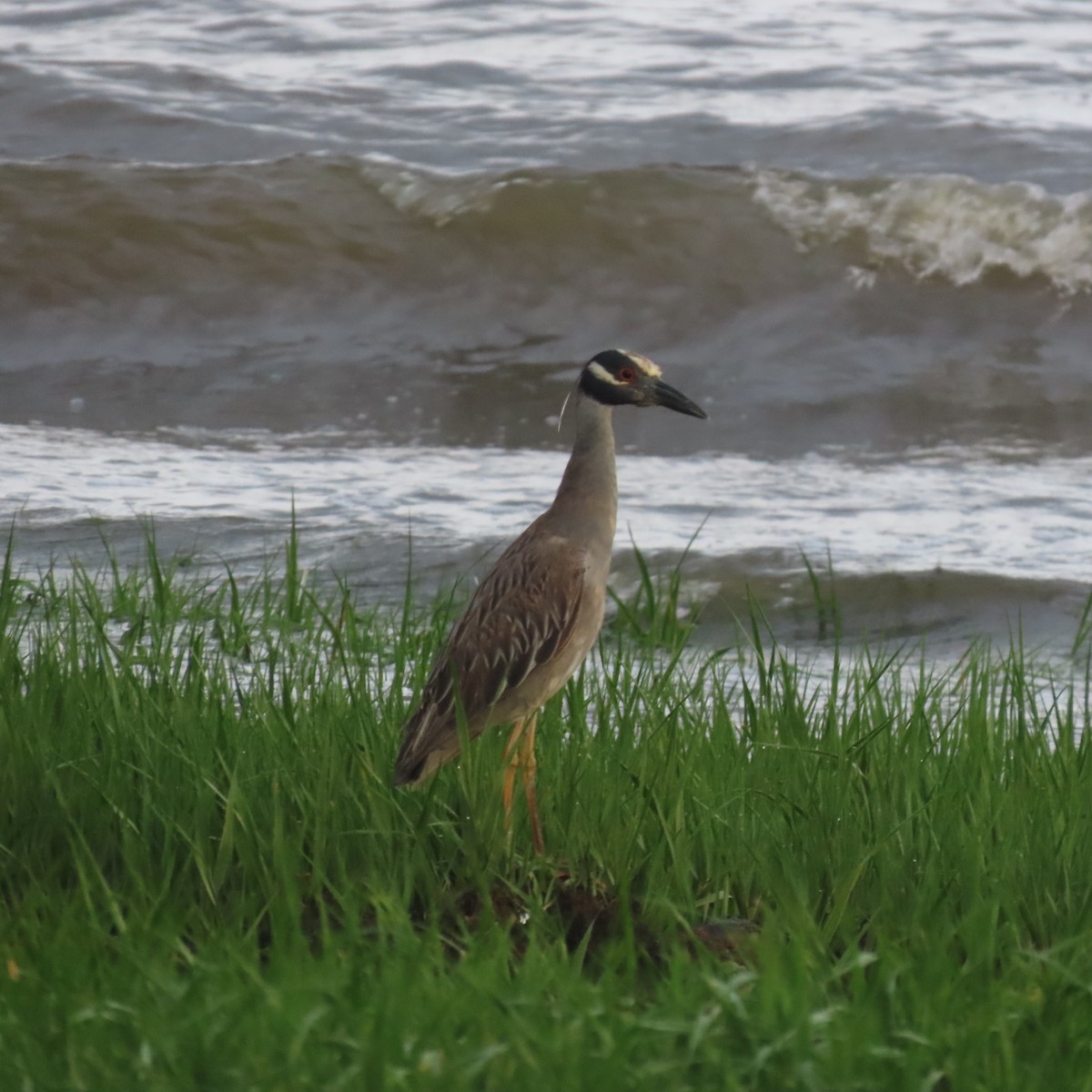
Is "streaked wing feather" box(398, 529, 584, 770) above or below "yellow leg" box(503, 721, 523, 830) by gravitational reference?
above

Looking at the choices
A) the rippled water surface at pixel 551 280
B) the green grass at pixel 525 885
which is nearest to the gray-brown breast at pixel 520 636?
the green grass at pixel 525 885

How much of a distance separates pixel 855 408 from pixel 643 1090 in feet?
26.2

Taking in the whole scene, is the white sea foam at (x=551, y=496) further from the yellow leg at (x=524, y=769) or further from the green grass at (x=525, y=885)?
the yellow leg at (x=524, y=769)

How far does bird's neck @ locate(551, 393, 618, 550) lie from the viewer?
13.9 ft

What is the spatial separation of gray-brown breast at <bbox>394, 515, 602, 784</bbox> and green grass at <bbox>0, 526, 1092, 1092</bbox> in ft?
0.43

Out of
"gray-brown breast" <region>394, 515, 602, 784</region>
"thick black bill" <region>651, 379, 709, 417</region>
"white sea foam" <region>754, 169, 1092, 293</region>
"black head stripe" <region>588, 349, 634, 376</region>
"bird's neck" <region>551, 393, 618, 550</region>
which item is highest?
"white sea foam" <region>754, 169, 1092, 293</region>

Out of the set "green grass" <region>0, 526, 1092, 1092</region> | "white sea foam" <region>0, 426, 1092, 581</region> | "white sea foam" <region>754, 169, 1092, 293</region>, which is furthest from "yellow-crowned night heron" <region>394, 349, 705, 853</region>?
"white sea foam" <region>754, 169, 1092, 293</region>

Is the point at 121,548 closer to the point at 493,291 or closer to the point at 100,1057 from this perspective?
the point at 100,1057

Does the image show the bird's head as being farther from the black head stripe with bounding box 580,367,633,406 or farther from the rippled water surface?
the rippled water surface

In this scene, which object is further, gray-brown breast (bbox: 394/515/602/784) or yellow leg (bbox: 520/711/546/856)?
gray-brown breast (bbox: 394/515/602/784)

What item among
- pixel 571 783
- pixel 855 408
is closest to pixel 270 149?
pixel 855 408

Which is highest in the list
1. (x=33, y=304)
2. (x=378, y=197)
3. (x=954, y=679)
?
(x=378, y=197)

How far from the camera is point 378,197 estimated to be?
1209 centimetres

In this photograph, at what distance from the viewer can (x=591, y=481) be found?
4.23 m
